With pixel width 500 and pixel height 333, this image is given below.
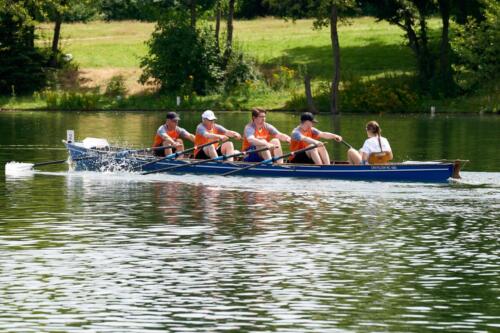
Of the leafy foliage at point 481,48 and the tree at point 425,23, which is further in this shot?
the tree at point 425,23

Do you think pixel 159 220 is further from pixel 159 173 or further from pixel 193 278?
pixel 159 173

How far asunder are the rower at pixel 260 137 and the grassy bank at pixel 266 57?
40.0 meters

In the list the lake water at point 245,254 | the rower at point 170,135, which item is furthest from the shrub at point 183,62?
the lake water at point 245,254

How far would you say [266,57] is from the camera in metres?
94.6

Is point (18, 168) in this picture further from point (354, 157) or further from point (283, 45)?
point (283, 45)

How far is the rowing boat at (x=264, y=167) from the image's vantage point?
122ft

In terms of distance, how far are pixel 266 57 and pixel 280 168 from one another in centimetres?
5570

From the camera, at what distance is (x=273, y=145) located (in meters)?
39.7

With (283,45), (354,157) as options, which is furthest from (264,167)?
(283,45)

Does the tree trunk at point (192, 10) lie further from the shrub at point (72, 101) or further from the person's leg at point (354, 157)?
the person's leg at point (354, 157)

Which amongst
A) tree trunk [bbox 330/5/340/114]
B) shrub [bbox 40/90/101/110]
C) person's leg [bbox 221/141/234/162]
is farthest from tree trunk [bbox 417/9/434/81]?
person's leg [bbox 221/141/234/162]

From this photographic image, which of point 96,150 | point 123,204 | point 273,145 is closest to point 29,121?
point 96,150

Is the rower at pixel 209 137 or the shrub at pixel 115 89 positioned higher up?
the shrub at pixel 115 89

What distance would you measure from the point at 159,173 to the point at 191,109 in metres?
42.1
